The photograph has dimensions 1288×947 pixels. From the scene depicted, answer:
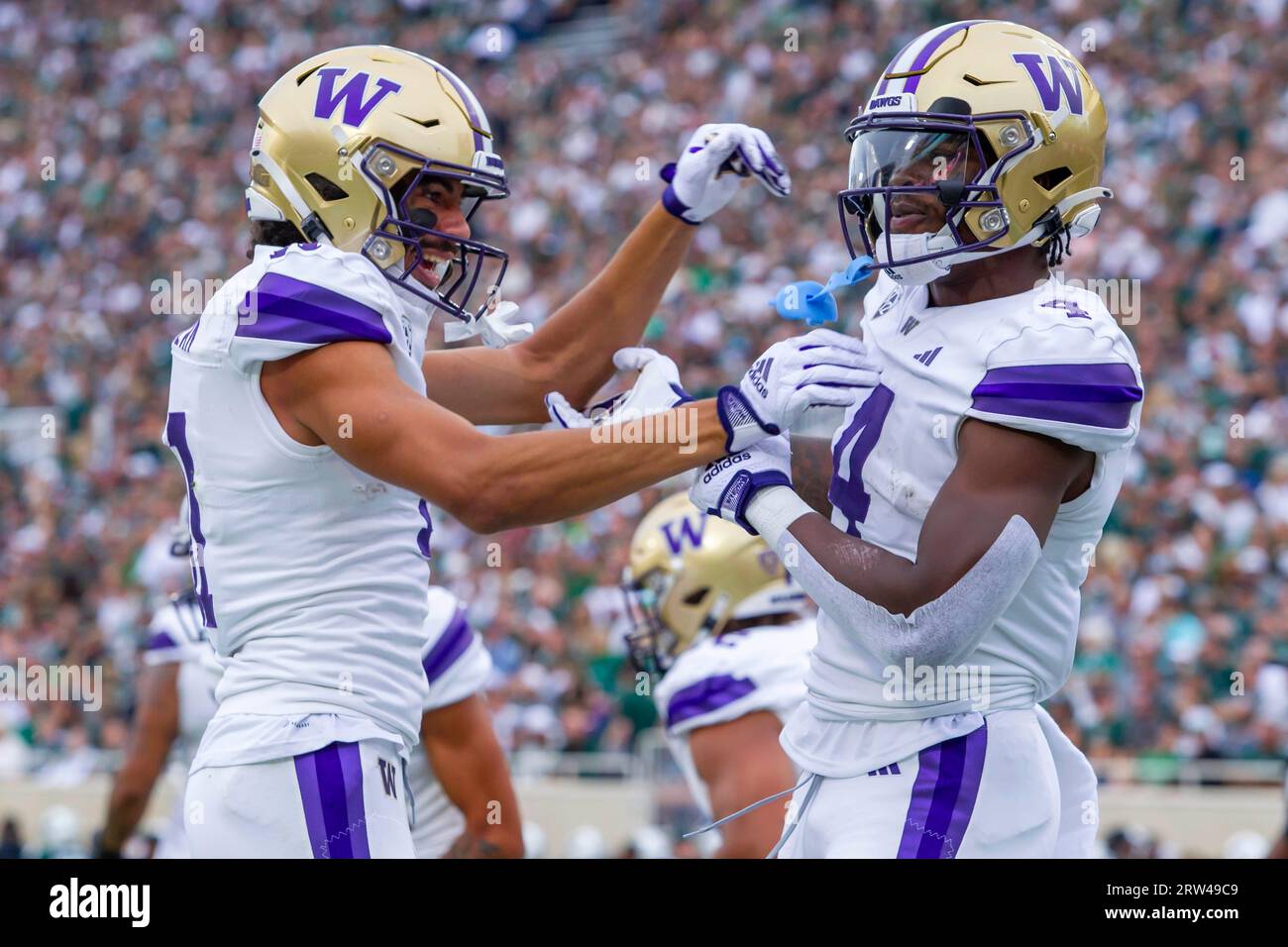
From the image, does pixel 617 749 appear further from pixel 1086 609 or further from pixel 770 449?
pixel 770 449

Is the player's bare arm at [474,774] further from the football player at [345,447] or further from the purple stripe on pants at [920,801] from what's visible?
the purple stripe on pants at [920,801]

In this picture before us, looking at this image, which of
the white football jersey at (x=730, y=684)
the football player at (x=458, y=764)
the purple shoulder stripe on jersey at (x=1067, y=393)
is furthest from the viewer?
the football player at (x=458, y=764)

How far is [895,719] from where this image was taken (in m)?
3.06

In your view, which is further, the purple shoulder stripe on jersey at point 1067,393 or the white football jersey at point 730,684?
the white football jersey at point 730,684

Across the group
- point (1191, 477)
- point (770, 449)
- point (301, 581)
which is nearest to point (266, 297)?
point (301, 581)

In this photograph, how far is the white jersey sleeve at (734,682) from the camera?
169 inches

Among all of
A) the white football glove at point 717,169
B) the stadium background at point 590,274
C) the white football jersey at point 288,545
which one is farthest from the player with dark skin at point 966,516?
the stadium background at point 590,274

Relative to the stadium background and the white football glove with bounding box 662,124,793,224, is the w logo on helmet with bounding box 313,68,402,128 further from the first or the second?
the stadium background

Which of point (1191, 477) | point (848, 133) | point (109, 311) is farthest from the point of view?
point (109, 311)

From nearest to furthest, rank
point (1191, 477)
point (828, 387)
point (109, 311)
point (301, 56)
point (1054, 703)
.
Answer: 1. point (828, 387)
2. point (1054, 703)
3. point (1191, 477)
4. point (109, 311)
5. point (301, 56)

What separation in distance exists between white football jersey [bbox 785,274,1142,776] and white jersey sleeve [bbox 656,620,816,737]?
3.39 feet

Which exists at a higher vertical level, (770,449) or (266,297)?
(266,297)

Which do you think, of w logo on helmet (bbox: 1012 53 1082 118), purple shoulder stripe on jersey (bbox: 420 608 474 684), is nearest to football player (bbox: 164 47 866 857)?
w logo on helmet (bbox: 1012 53 1082 118)

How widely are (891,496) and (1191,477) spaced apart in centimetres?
658
